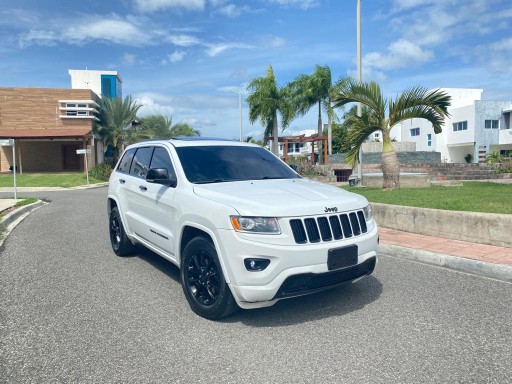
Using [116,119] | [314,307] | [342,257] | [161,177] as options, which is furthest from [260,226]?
[116,119]

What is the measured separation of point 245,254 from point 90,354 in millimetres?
1509

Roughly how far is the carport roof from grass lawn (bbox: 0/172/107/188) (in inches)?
122

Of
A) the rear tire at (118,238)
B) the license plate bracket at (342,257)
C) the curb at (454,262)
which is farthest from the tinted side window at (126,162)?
the curb at (454,262)

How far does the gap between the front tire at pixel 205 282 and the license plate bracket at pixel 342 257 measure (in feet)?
3.21

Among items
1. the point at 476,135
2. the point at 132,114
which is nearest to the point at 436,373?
the point at 132,114

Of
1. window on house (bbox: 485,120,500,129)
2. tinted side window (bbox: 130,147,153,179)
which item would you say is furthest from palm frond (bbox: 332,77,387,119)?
window on house (bbox: 485,120,500,129)

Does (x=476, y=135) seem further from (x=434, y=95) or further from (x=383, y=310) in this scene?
(x=383, y=310)

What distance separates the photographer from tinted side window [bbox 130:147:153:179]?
6.07 metres

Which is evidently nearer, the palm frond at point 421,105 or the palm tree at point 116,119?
the palm frond at point 421,105

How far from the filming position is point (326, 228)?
3982 mm

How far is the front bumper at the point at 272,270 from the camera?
3.74 m

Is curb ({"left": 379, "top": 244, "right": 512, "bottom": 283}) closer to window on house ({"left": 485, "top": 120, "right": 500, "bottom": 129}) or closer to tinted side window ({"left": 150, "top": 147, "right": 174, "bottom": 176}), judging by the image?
tinted side window ({"left": 150, "top": 147, "right": 174, "bottom": 176})

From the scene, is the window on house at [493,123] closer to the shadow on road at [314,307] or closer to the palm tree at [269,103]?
the palm tree at [269,103]

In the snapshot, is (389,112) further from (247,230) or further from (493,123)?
(493,123)
